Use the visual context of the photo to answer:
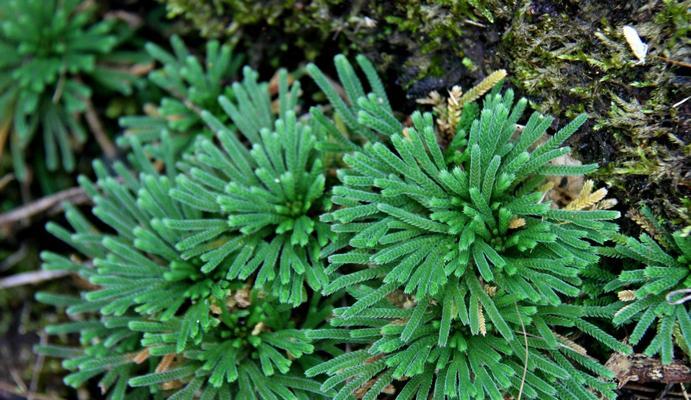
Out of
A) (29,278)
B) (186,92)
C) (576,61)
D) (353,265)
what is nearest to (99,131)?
(186,92)

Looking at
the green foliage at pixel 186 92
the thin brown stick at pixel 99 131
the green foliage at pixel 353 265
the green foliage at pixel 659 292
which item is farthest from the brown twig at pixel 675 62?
the thin brown stick at pixel 99 131

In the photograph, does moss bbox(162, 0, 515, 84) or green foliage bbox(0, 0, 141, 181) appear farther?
green foliage bbox(0, 0, 141, 181)

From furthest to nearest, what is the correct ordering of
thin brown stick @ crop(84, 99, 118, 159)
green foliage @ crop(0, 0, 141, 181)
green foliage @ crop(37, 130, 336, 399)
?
1. thin brown stick @ crop(84, 99, 118, 159)
2. green foliage @ crop(0, 0, 141, 181)
3. green foliage @ crop(37, 130, 336, 399)

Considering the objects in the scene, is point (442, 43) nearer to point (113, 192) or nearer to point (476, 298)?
point (476, 298)

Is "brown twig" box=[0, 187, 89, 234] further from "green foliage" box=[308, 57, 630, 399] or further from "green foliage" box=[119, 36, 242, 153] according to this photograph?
"green foliage" box=[308, 57, 630, 399]

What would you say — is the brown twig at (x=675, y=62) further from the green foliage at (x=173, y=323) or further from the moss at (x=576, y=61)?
the green foliage at (x=173, y=323)

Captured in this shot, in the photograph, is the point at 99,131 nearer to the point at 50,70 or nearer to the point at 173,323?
the point at 50,70

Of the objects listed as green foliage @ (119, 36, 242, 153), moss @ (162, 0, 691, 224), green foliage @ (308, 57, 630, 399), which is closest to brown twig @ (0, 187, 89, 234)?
green foliage @ (119, 36, 242, 153)
